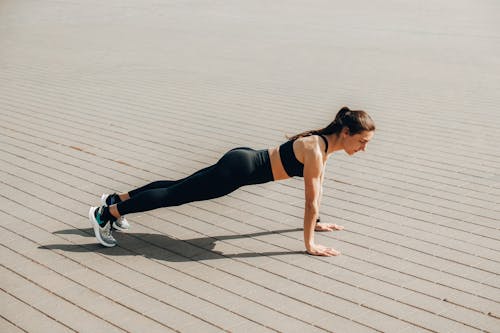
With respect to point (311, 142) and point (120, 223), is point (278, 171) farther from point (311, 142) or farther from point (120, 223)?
point (120, 223)

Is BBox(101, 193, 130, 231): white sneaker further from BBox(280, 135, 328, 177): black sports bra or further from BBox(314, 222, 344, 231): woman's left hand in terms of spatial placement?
BBox(314, 222, 344, 231): woman's left hand

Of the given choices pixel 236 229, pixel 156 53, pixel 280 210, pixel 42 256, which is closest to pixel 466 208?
pixel 280 210

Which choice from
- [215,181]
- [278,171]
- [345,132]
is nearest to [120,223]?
[215,181]

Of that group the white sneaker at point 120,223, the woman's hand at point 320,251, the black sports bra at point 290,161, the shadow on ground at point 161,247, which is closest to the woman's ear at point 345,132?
the black sports bra at point 290,161

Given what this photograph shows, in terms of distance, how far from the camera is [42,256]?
17.0ft

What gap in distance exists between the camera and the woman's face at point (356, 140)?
4.98 m

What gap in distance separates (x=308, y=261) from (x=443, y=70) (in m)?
8.25

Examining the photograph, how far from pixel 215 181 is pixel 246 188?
5.31ft

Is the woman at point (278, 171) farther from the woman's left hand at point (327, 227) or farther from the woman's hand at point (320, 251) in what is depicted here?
the woman's left hand at point (327, 227)

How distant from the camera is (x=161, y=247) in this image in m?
5.41

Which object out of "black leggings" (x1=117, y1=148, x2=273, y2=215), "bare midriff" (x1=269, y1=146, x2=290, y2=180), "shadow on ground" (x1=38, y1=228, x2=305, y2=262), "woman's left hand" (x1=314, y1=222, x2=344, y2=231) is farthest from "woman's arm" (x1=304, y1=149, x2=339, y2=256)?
"woman's left hand" (x1=314, y1=222, x2=344, y2=231)

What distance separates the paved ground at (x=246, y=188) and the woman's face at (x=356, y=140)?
0.87 m

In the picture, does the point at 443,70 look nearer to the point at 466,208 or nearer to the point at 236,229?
the point at 466,208

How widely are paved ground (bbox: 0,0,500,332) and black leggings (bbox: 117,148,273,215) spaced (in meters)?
0.43
